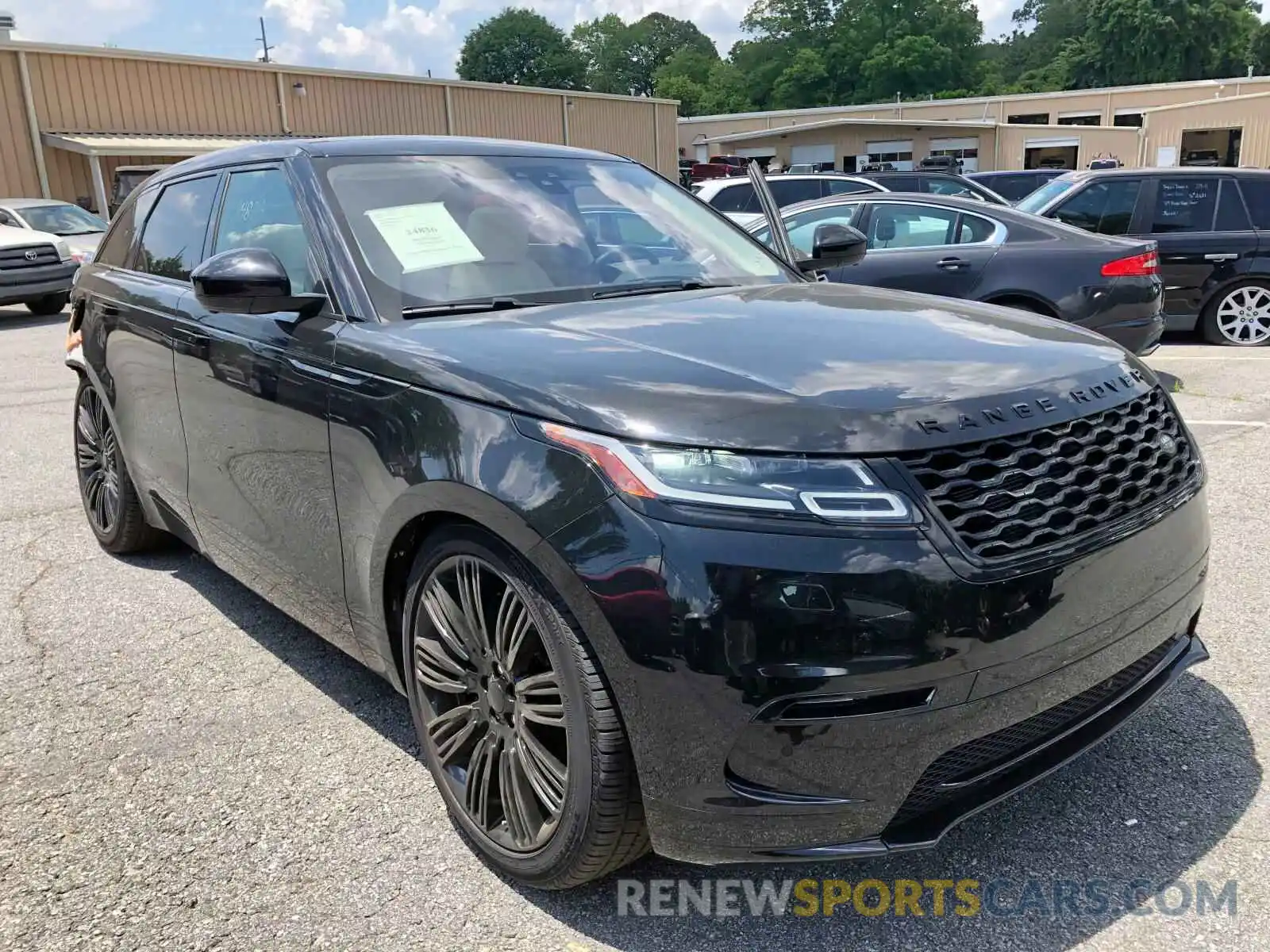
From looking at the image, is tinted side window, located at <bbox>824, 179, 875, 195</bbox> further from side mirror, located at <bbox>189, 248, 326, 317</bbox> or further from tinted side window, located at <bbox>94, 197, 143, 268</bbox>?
side mirror, located at <bbox>189, 248, 326, 317</bbox>

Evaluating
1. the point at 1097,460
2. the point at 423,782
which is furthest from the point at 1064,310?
the point at 423,782

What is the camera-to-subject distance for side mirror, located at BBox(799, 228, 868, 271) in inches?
156

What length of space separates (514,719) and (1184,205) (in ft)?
32.3

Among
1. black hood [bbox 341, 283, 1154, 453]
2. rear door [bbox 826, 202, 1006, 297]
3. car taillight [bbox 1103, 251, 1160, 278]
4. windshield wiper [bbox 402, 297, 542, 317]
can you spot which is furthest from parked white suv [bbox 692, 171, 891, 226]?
black hood [bbox 341, 283, 1154, 453]

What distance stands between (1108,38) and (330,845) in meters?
97.2

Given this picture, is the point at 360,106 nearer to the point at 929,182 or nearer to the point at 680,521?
the point at 929,182

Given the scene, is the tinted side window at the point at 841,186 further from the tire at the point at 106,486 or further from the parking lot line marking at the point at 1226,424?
the tire at the point at 106,486

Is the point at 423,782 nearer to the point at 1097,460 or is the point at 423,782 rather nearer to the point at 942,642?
the point at 942,642

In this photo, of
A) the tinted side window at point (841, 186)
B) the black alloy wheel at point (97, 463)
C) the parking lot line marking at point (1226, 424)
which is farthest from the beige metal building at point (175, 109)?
the black alloy wheel at point (97, 463)

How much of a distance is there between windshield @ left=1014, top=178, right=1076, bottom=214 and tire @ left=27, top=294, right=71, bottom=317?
42.3 feet

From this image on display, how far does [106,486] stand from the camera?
4641mm

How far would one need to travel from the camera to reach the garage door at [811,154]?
46.3 metres

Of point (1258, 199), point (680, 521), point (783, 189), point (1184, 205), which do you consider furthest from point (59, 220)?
point (680, 521)

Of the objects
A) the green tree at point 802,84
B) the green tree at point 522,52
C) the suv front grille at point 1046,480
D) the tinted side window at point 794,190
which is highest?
the green tree at point 522,52
